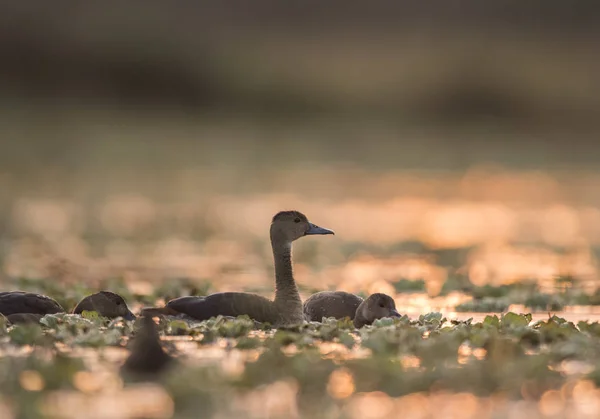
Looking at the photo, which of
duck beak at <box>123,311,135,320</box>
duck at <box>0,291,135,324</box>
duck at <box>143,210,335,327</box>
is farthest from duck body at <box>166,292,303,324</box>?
duck at <box>0,291,135,324</box>

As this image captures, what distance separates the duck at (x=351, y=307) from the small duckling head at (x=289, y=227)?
847 millimetres

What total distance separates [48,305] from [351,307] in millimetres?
3135

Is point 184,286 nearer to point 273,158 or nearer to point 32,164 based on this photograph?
point 32,164

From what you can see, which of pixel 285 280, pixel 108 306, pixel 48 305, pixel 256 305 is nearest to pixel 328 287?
pixel 285 280

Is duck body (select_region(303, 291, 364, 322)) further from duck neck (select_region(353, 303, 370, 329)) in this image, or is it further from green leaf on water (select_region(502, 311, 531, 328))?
green leaf on water (select_region(502, 311, 531, 328))

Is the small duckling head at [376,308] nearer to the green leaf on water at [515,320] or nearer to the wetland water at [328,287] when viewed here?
the wetland water at [328,287]

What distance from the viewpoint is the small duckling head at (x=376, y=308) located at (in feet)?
50.0

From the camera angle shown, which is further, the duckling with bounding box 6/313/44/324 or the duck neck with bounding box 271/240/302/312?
the duck neck with bounding box 271/240/302/312

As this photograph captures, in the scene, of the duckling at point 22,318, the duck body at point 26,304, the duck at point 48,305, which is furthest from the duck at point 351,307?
the duckling at point 22,318

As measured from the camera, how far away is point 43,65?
72750mm

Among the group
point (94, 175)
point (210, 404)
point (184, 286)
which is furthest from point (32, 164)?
point (210, 404)

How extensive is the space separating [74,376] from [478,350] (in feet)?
12.6

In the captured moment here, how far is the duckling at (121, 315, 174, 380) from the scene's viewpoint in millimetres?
11484

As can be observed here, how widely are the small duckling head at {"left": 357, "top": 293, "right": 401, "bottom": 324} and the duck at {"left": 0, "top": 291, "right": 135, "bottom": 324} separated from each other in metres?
2.31
